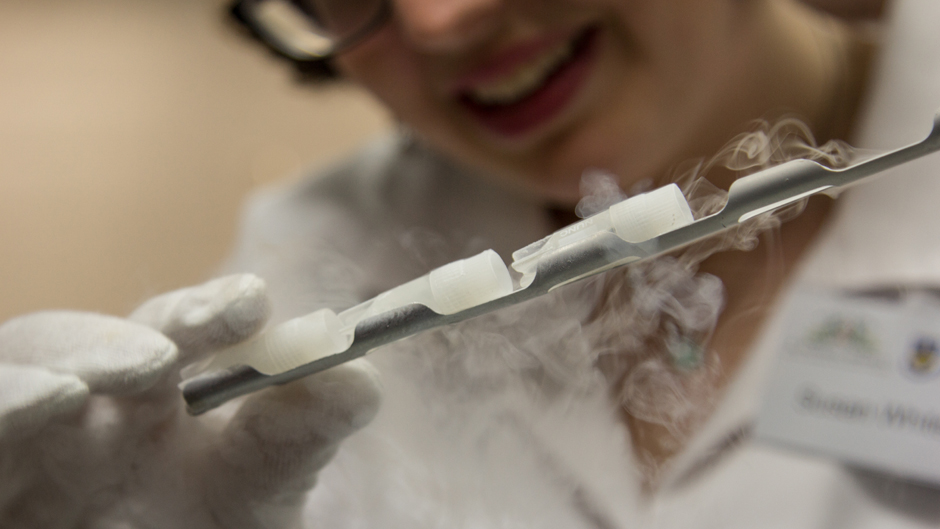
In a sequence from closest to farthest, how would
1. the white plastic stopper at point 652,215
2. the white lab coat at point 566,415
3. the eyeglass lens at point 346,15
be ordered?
the white plastic stopper at point 652,215 < the white lab coat at point 566,415 < the eyeglass lens at point 346,15

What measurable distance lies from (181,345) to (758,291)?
45 centimetres

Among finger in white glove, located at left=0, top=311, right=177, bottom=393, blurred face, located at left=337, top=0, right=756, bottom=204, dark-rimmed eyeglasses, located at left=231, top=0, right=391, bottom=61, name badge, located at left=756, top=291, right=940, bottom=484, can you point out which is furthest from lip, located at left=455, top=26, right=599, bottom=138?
finger in white glove, located at left=0, top=311, right=177, bottom=393

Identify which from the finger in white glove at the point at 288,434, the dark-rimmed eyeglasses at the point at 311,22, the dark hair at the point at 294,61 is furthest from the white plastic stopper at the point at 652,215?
the dark hair at the point at 294,61

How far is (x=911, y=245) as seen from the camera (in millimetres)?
519

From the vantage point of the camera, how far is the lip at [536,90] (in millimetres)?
583

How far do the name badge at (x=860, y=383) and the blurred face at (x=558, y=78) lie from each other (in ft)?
0.62

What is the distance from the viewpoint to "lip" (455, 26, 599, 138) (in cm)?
58

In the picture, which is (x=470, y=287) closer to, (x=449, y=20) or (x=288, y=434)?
(x=288, y=434)

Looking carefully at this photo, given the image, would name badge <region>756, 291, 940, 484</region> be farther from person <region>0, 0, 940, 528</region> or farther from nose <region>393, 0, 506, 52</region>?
nose <region>393, 0, 506, 52</region>

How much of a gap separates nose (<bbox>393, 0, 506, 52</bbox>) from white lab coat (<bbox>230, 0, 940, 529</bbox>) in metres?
0.17

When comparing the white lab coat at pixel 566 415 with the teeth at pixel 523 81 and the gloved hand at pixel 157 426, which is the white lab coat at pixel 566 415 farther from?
the teeth at pixel 523 81

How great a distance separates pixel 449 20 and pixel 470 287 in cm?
32

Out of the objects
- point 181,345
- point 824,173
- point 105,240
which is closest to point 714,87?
point 824,173

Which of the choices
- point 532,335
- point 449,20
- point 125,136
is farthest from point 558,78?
point 125,136
